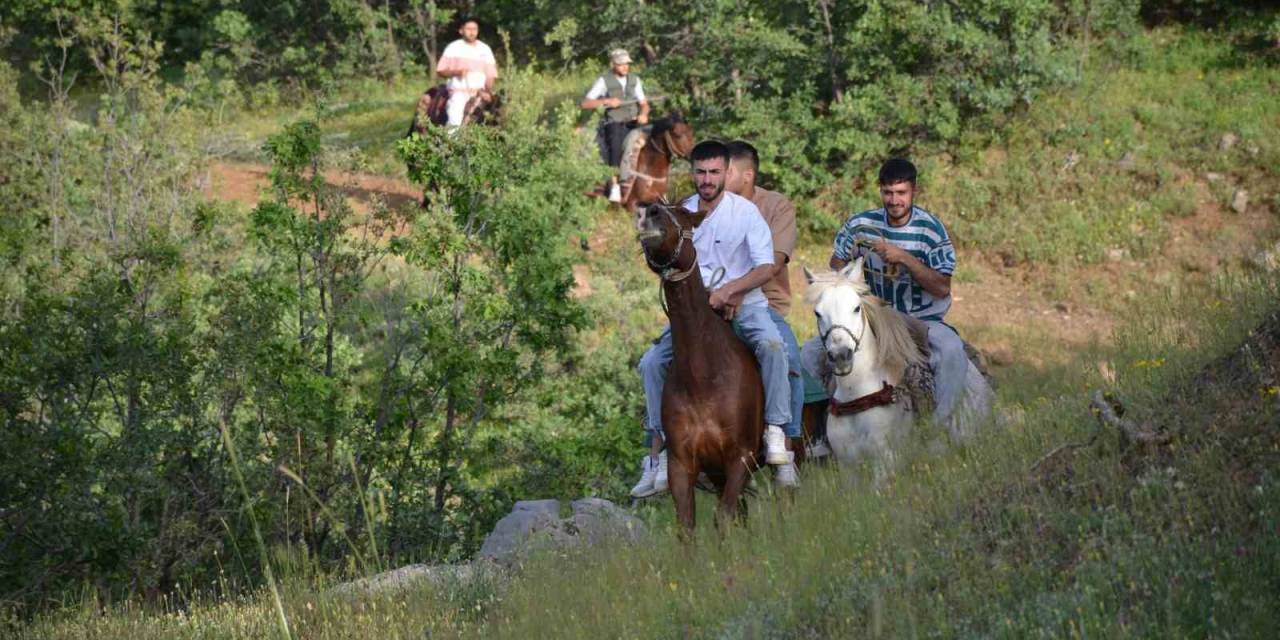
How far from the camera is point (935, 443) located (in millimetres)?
8562

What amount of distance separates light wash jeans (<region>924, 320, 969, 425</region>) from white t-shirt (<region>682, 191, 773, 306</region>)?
1.18 meters

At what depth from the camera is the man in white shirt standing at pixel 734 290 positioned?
8797 millimetres

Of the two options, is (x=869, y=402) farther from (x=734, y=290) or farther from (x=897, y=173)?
(x=897, y=173)

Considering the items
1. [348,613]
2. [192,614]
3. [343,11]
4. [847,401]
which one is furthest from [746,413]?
[343,11]

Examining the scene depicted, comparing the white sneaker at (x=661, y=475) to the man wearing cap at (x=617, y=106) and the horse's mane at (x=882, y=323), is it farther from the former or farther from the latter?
the man wearing cap at (x=617, y=106)

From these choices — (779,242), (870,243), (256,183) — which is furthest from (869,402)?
(256,183)

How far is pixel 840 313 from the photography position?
8930mm

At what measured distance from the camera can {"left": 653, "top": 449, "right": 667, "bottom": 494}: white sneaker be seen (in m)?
8.99

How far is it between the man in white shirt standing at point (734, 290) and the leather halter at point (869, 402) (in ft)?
1.60

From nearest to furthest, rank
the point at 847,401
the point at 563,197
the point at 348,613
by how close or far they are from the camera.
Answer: the point at 348,613 → the point at 847,401 → the point at 563,197

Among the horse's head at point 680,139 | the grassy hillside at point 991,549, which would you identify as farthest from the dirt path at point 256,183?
the grassy hillside at point 991,549

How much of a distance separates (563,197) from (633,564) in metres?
Answer: 8.94

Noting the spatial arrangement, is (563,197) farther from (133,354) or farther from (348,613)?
(348,613)

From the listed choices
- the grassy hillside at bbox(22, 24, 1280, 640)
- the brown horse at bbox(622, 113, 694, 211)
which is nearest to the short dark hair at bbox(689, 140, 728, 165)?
the grassy hillside at bbox(22, 24, 1280, 640)
